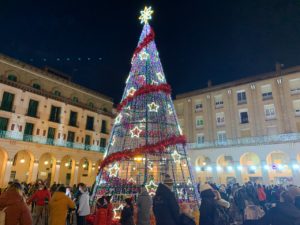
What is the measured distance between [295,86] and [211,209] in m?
26.1

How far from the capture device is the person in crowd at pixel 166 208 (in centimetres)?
433

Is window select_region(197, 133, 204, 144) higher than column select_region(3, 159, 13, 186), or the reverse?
window select_region(197, 133, 204, 144)

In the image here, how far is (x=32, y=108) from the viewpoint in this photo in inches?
1011

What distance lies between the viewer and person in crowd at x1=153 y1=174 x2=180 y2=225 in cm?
433

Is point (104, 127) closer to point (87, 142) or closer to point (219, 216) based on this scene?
point (87, 142)

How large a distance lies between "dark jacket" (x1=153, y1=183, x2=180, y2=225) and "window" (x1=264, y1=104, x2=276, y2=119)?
83.5 feet

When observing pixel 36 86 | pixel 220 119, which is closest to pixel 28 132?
pixel 36 86

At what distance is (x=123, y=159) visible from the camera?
8.90 m

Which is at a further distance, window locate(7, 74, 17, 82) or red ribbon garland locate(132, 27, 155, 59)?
window locate(7, 74, 17, 82)

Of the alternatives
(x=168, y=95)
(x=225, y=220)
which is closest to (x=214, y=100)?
(x=168, y=95)

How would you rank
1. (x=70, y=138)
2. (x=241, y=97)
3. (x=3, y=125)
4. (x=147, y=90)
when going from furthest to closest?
(x=70, y=138) → (x=241, y=97) → (x=3, y=125) → (x=147, y=90)

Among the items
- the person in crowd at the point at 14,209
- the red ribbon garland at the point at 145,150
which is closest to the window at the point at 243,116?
the red ribbon garland at the point at 145,150

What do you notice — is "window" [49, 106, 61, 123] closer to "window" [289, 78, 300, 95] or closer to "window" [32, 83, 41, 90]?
"window" [32, 83, 41, 90]

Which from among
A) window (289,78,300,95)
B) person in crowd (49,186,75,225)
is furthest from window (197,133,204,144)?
person in crowd (49,186,75,225)
